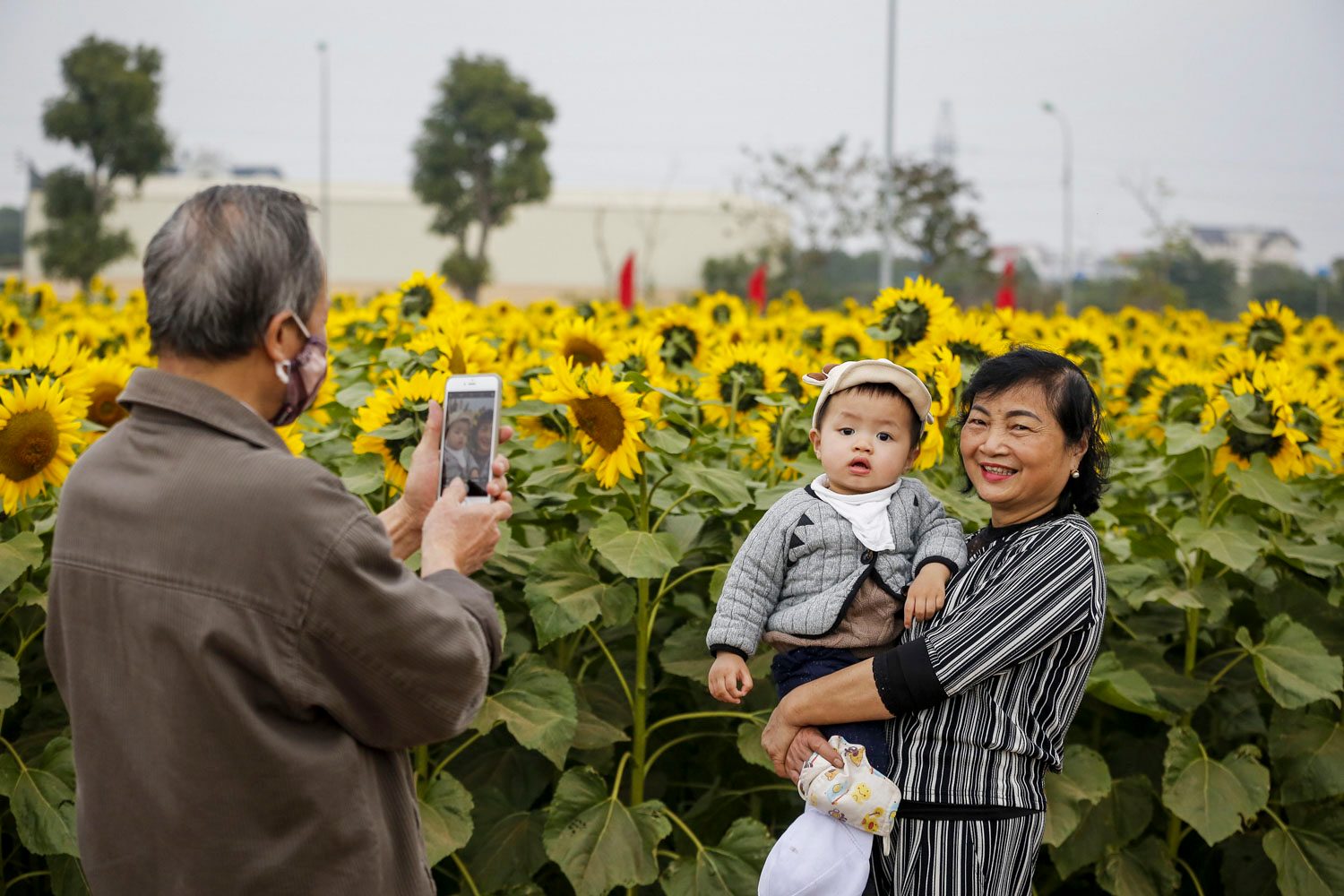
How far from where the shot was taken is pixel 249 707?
1.75 metres

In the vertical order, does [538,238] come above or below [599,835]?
above

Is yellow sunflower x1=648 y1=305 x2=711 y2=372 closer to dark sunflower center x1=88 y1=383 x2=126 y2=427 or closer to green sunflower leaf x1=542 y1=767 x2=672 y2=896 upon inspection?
dark sunflower center x1=88 y1=383 x2=126 y2=427

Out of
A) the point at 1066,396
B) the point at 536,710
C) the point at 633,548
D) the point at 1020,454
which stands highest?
the point at 1066,396

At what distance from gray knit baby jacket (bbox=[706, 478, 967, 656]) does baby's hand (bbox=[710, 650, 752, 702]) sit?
0.03 metres

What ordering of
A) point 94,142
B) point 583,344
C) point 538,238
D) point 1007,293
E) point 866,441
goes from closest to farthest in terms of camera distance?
point 866,441
point 583,344
point 1007,293
point 94,142
point 538,238

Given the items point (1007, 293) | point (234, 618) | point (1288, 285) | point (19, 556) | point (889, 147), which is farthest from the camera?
point (1288, 285)

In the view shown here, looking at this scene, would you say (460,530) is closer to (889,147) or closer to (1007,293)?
(1007,293)

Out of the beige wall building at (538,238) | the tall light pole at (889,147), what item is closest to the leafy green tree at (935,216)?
the tall light pole at (889,147)

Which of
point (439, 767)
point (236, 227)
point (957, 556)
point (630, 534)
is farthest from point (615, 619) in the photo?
point (236, 227)

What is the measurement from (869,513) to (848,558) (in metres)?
0.09

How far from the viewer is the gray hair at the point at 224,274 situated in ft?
5.86

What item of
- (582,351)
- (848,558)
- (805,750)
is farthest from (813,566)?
(582,351)

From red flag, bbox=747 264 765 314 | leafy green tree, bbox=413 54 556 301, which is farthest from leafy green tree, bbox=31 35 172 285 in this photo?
red flag, bbox=747 264 765 314

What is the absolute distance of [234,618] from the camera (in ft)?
5.68
